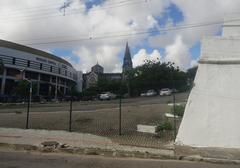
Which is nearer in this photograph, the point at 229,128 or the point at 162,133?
the point at 229,128

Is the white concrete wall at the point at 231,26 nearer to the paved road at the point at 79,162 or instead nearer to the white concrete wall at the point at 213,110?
the white concrete wall at the point at 213,110

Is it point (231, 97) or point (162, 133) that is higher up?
point (231, 97)

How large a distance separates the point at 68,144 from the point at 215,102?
5.88 meters

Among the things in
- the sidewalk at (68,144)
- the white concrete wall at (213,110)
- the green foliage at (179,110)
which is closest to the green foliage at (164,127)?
the white concrete wall at (213,110)

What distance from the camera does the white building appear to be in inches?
450

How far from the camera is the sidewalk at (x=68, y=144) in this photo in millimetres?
10336

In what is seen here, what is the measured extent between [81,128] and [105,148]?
4060 mm

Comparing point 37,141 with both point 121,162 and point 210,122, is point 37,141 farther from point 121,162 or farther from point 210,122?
point 210,122

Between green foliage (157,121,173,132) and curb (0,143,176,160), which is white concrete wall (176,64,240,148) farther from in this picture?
curb (0,143,176,160)

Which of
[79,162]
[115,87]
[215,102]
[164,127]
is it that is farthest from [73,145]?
[115,87]

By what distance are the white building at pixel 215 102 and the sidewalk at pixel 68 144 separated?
1.65 m

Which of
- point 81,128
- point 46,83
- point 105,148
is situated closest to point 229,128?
point 105,148

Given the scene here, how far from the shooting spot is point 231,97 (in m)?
11.8

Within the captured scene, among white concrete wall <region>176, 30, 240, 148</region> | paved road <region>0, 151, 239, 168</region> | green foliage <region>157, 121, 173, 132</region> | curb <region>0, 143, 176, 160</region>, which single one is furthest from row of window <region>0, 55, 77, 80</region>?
paved road <region>0, 151, 239, 168</region>
